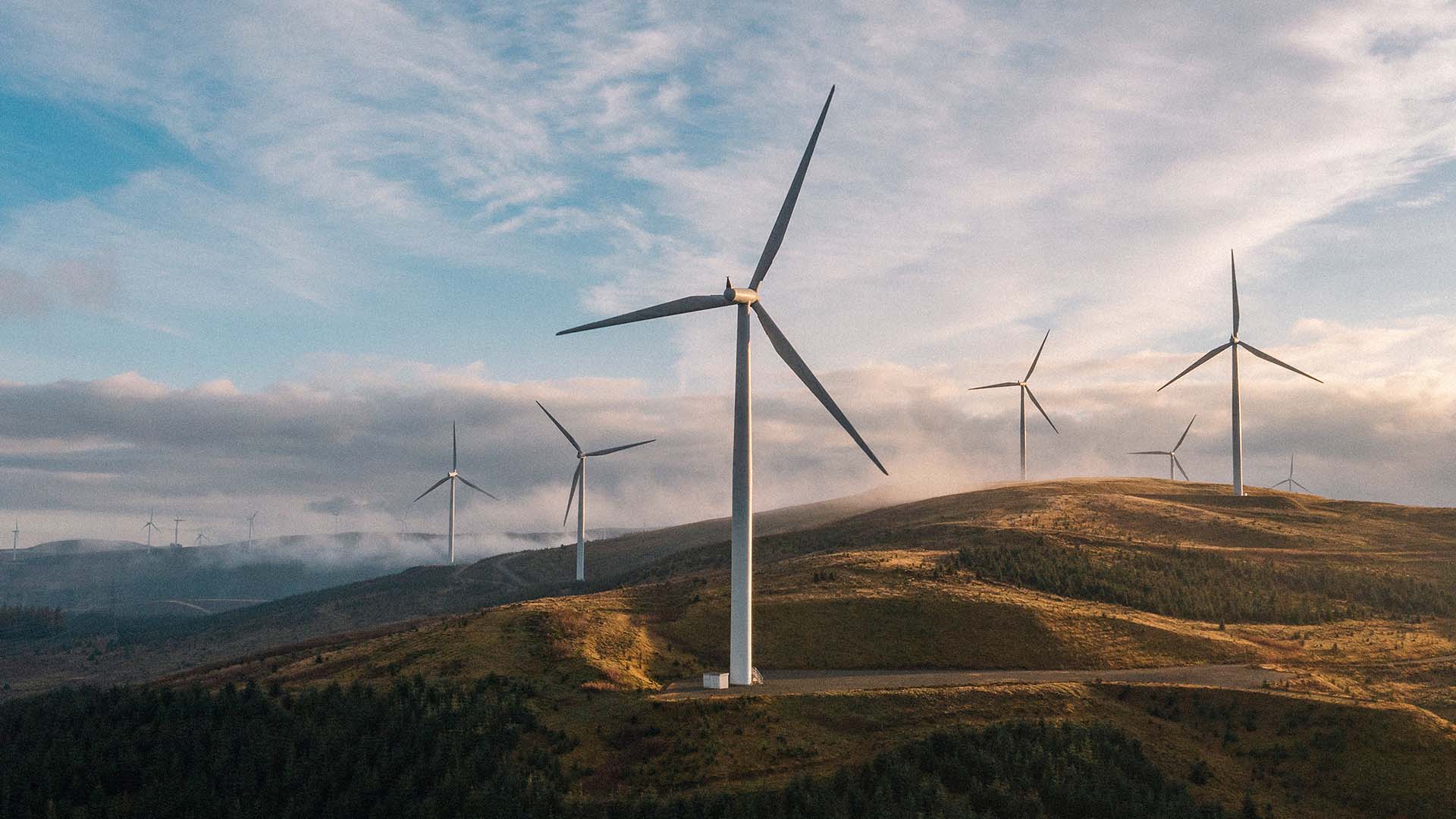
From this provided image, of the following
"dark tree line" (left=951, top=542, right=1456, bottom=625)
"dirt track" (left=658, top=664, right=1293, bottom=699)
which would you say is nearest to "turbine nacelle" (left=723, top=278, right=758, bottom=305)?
"dirt track" (left=658, top=664, right=1293, bottom=699)

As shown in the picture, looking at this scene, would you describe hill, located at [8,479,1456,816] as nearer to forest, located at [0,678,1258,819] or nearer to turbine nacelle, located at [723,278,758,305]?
forest, located at [0,678,1258,819]

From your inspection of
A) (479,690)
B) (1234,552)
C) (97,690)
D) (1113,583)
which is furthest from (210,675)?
(1234,552)

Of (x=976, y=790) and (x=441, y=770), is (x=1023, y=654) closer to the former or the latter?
(x=976, y=790)

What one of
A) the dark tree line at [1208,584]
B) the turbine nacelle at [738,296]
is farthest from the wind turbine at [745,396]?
the dark tree line at [1208,584]

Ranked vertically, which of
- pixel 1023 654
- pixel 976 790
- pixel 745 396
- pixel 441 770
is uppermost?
pixel 745 396

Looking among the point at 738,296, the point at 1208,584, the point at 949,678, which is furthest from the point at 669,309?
the point at 1208,584

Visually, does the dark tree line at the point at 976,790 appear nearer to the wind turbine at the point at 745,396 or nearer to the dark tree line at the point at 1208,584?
the wind turbine at the point at 745,396
